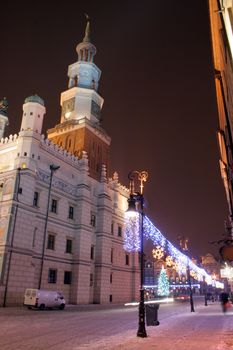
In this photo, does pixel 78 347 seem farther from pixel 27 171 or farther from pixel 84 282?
pixel 84 282

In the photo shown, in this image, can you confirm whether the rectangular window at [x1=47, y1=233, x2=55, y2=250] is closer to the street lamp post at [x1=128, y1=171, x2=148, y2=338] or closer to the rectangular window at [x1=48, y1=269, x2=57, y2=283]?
the rectangular window at [x1=48, y1=269, x2=57, y2=283]

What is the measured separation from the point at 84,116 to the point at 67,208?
17.5 m

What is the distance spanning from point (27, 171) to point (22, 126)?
6434 millimetres

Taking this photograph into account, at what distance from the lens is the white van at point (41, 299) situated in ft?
90.0

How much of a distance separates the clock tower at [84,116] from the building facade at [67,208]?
0.17 m

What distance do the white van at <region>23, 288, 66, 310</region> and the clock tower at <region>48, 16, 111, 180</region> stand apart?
21.2 m

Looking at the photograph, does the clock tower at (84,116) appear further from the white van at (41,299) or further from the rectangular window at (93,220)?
the white van at (41,299)

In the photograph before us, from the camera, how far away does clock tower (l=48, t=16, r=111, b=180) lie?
48469 mm

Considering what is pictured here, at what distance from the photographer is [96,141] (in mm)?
50562

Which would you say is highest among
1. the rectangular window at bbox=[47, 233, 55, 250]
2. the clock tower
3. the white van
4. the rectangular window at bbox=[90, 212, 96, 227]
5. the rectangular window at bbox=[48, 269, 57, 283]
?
the clock tower

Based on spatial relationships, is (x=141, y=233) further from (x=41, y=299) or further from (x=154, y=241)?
(x=154, y=241)

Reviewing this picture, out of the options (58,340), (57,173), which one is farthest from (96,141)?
(58,340)

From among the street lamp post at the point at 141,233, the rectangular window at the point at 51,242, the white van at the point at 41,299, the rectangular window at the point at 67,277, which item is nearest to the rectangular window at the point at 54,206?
the rectangular window at the point at 51,242

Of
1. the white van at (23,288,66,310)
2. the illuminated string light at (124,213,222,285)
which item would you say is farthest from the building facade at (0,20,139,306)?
the white van at (23,288,66,310)
